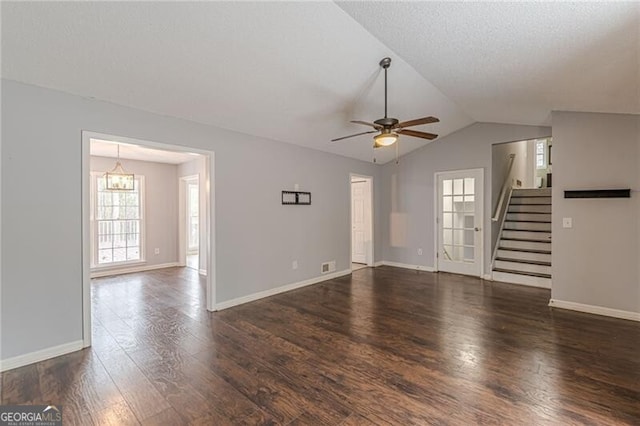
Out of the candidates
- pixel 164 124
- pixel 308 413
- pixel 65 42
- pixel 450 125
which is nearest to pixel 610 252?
pixel 450 125

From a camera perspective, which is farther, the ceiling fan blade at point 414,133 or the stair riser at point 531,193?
the stair riser at point 531,193

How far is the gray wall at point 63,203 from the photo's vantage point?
8.50 feet

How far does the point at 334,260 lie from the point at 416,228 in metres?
2.05

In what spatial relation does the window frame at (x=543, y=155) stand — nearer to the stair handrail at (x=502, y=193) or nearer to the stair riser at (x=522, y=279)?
the stair handrail at (x=502, y=193)

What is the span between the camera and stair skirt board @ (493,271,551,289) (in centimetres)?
509

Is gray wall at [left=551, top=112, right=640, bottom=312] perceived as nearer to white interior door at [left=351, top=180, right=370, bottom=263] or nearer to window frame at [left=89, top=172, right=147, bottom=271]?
white interior door at [left=351, top=180, right=370, bottom=263]

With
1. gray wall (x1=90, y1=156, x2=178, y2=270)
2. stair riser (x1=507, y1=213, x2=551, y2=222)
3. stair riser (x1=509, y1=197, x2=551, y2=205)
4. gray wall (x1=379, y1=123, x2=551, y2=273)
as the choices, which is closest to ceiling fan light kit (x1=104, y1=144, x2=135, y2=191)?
gray wall (x1=90, y1=156, x2=178, y2=270)

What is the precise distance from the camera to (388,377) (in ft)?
7.89

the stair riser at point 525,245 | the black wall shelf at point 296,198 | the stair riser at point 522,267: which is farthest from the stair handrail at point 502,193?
the black wall shelf at point 296,198

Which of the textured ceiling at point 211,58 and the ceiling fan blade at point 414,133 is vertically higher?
the textured ceiling at point 211,58

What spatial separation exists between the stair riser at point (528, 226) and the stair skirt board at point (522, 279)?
127cm

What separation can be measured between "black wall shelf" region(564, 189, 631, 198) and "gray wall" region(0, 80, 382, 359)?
4.14 m

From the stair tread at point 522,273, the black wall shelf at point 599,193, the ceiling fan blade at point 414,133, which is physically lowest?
the stair tread at point 522,273

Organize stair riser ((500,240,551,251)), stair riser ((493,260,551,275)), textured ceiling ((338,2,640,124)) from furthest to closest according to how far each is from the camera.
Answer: stair riser ((500,240,551,251)), stair riser ((493,260,551,275)), textured ceiling ((338,2,640,124))
